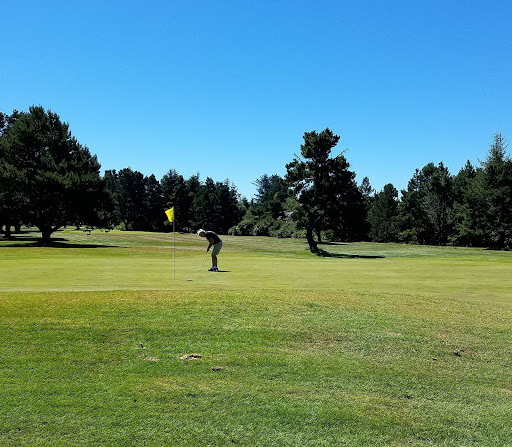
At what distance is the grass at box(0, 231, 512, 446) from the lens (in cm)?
485

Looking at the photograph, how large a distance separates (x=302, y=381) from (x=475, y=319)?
6219mm

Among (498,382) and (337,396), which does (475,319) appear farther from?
(337,396)

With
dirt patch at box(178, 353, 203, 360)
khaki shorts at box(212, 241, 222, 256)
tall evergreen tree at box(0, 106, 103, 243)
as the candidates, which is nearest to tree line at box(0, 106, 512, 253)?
tall evergreen tree at box(0, 106, 103, 243)

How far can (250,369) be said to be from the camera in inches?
263

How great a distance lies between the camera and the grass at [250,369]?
4.85 metres

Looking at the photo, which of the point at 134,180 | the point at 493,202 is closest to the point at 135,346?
the point at 493,202

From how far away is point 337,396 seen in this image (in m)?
5.81

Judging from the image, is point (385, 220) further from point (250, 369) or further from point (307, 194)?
point (250, 369)

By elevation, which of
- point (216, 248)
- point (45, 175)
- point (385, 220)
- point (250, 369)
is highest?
point (45, 175)

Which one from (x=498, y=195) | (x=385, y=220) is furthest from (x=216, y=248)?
(x=385, y=220)

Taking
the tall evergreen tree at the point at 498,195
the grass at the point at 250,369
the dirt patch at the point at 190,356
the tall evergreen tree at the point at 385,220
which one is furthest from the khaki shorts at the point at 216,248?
the tall evergreen tree at the point at 385,220

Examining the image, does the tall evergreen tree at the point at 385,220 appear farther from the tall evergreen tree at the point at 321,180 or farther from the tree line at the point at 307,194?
the tall evergreen tree at the point at 321,180

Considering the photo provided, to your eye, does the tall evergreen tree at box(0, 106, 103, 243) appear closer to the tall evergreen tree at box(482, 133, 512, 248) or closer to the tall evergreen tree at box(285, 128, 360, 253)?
the tall evergreen tree at box(285, 128, 360, 253)

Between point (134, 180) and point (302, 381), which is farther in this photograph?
point (134, 180)
